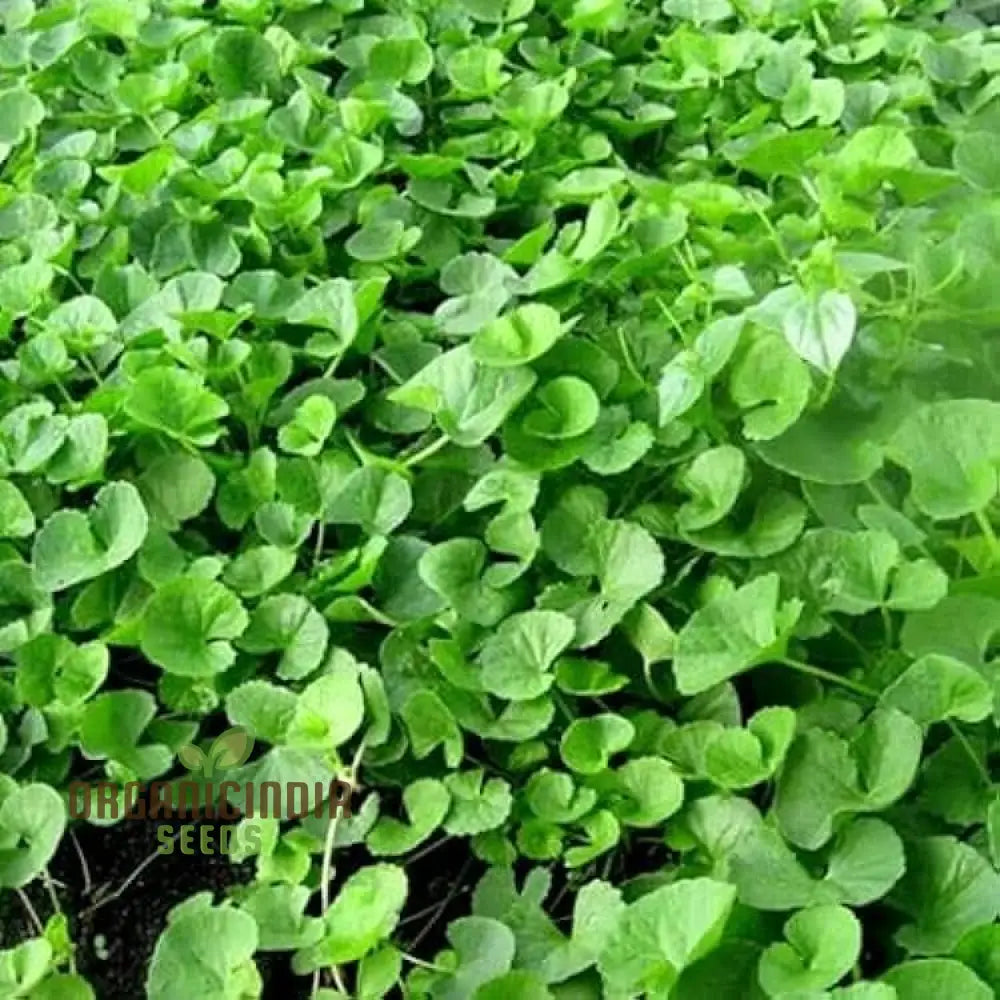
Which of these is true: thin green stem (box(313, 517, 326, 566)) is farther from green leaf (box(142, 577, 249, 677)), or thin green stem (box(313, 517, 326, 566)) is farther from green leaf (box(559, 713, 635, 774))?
green leaf (box(559, 713, 635, 774))

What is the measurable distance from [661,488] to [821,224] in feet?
0.84

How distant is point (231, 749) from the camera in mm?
946

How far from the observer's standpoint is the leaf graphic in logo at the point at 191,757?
94cm

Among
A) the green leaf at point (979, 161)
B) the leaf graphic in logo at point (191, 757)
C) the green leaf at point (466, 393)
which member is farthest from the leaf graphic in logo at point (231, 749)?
the green leaf at point (979, 161)

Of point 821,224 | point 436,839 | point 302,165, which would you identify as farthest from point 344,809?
point 302,165

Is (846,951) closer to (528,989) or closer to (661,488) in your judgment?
(528,989)

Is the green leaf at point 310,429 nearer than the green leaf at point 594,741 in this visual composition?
No

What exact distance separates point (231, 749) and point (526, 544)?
0.64 ft

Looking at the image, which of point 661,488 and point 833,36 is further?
point 833,36

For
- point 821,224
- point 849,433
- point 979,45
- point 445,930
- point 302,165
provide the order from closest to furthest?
point 445,930 < point 849,433 < point 821,224 < point 302,165 < point 979,45

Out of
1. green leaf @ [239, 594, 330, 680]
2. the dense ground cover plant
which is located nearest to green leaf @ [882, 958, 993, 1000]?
the dense ground cover plant

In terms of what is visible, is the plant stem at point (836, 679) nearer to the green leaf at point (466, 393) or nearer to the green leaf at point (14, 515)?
the green leaf at point (466, 393)

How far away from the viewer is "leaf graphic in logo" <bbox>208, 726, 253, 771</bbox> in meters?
0.94

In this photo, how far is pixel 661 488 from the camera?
1031mm
